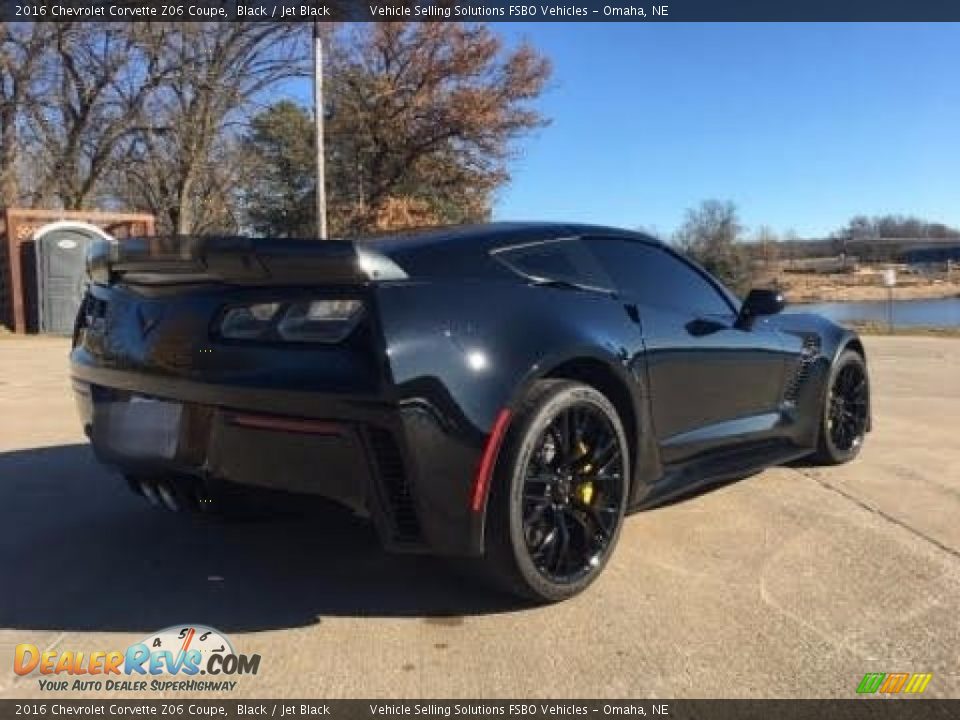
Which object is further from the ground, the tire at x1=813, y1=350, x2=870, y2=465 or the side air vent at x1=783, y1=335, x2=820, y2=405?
the side air vent at x1=783, y1=335, x2=820, y2=405

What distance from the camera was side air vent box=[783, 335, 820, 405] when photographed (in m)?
4.96

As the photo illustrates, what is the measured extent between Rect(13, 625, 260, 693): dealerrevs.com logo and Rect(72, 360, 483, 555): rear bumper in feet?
1.71

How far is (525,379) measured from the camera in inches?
124

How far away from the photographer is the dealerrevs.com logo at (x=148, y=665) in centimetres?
274

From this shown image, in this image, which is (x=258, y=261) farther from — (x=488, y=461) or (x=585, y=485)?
(x=585, y=485)

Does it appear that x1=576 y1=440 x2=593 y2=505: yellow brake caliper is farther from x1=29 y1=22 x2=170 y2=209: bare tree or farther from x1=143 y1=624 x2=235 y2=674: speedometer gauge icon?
x1=29 y1=22 x2=170 y2=209: bare tree

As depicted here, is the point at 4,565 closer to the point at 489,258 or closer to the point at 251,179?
the point at 489,258

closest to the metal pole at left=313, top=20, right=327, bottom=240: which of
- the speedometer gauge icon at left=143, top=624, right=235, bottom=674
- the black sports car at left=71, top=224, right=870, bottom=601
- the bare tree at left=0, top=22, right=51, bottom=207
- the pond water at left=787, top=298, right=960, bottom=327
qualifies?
the bare tree at left=0, top=22, right=51, bottom=207

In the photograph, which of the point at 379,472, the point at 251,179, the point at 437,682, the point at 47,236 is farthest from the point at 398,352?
the point at 251,179

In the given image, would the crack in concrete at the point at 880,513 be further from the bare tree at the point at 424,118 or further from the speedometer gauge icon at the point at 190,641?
the bare tree at the point at 424,118

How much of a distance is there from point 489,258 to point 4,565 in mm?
2233

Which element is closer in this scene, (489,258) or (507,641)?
(507,641)

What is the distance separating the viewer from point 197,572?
3.64 m

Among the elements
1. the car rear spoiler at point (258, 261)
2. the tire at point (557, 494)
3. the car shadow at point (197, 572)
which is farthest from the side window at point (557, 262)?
the car shadow at point (197, 572)
